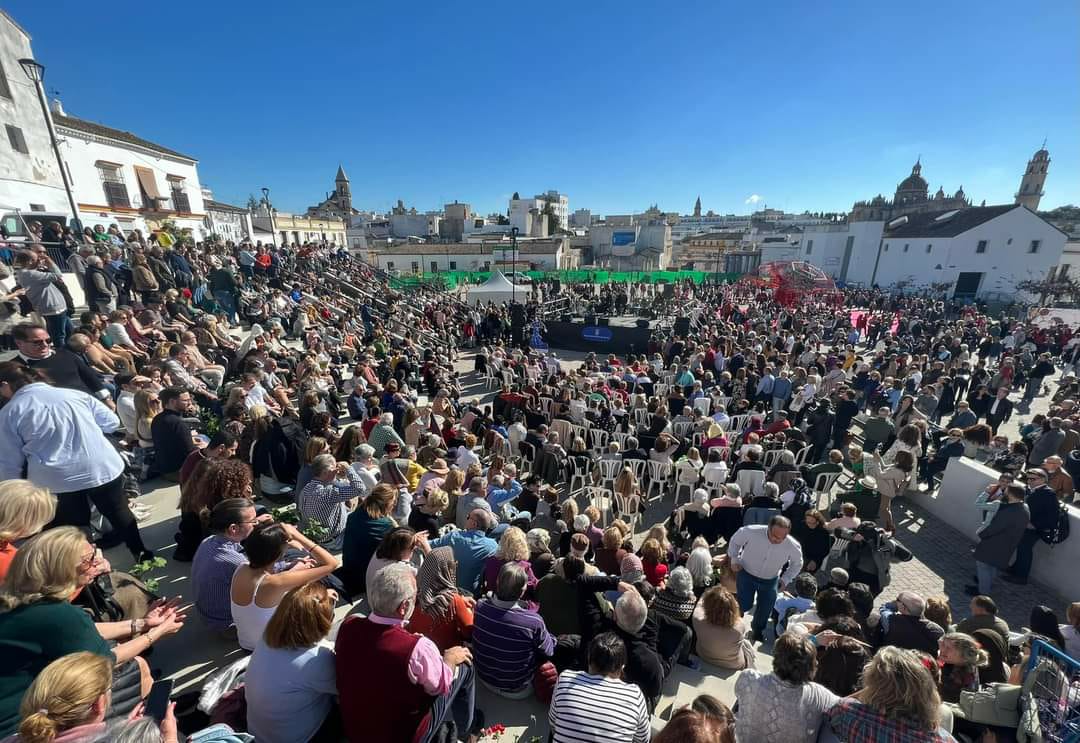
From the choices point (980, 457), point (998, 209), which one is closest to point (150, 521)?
point (980, 457)

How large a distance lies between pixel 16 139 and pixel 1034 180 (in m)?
87.0

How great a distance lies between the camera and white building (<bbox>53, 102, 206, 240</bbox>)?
19203mm

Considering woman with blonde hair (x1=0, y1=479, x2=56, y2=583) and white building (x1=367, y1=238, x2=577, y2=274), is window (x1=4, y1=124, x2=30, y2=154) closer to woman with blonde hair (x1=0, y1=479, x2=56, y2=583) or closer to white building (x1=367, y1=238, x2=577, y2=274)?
woman with blonde hair (x1=0, y1=479, x2=56, y2=583)

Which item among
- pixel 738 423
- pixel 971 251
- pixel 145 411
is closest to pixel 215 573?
pixel 145 411

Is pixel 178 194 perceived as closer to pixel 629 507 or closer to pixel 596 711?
pixel 629 507

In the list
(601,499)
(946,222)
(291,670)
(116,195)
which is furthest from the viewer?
(946,222)

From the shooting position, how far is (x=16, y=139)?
1452 cm

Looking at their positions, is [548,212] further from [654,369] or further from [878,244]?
[654,369]

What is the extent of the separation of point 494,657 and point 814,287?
23.5 m

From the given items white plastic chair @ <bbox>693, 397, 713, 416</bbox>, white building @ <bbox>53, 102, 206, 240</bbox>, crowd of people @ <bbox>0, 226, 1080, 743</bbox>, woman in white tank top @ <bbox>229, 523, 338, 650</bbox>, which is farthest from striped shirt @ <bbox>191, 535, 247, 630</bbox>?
white building @ <bbox>53, 102, 206, 240</bbox>

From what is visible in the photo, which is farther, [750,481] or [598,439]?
[598,439]

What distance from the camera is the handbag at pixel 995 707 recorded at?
2.55 m

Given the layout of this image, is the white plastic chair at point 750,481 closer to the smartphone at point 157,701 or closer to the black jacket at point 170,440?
the smartphone at point 157,701

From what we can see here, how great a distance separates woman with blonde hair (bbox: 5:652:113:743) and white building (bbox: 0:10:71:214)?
62.9 ft
